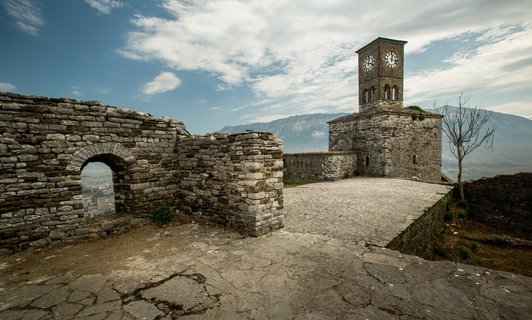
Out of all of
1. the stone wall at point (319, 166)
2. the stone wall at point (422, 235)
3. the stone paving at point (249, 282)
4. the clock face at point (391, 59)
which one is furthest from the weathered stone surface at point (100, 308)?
the clock face at point (391, 59)

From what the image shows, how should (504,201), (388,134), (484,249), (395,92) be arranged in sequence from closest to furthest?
(484,249)
(504,201)
(388,134)
(395,92)

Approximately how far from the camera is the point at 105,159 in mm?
6586

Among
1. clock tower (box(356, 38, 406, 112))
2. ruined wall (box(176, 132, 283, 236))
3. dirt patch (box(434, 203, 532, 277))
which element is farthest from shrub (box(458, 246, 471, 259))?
clock tower (box(356, 38, 406, 112))

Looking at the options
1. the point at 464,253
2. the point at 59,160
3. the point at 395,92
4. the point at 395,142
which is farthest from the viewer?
the point at 395,92

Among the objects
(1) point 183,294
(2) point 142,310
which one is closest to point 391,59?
(1) point 183,294

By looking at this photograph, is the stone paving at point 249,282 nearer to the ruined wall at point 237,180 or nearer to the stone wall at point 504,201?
the ruined wall at point 237,180

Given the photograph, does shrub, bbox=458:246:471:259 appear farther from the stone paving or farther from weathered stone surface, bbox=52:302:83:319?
weathered stone surface, bbox=52:302:83:319

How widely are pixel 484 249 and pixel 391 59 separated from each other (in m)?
21.0

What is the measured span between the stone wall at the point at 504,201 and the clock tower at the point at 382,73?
12.1 meters

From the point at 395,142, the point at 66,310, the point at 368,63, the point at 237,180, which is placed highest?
the point at 368,63

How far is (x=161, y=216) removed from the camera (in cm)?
675

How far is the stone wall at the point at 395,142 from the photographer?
18562 millimetres

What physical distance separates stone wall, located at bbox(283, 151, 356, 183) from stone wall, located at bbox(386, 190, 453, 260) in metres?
7.98

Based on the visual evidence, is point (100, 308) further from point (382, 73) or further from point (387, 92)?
point (387, 92)
